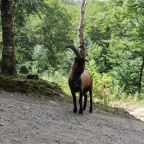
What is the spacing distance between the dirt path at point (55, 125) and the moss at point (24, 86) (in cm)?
41

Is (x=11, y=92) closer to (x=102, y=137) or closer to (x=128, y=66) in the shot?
(x=102, y=137)

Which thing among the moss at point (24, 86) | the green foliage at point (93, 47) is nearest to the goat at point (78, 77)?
the moss at point (24, 86)

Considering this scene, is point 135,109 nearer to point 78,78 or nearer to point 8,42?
point 8,42

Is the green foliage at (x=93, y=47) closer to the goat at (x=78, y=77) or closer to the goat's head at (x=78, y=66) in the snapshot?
the goat at (x=78, y=77)

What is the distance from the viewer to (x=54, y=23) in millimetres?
19344

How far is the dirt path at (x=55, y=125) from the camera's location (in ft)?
→ 26.6

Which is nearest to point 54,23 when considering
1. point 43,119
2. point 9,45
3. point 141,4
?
point 9,45

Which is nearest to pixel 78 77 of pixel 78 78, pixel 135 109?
pixel 78 78

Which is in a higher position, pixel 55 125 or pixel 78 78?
pixel 78 78

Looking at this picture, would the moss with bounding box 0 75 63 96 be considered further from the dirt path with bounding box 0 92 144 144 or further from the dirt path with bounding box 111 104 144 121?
the dirt path with bounding box 111 104 144 121

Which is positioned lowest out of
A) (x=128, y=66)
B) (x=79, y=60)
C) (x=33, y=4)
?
(x=128, y=66)

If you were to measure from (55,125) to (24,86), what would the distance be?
11.2 ft

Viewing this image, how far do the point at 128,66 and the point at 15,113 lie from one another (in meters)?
32.5

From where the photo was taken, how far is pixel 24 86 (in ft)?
41.7
